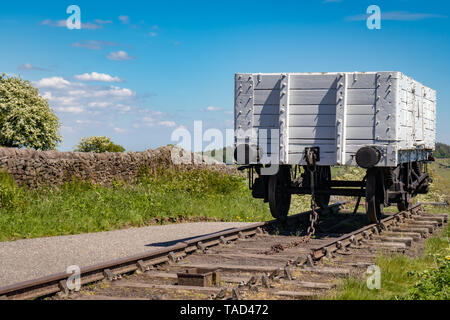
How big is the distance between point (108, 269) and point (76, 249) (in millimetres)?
3256

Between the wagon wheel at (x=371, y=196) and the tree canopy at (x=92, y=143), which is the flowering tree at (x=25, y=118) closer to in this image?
the tree canopy at (x=92, y=143)

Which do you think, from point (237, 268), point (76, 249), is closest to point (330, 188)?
point (237, 268)

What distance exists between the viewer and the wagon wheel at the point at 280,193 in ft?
39.6

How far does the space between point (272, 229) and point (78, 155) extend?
7828mm

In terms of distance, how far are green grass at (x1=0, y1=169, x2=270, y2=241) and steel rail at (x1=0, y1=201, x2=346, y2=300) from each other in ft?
13.3

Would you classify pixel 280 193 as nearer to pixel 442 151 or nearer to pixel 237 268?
pixel 237 268

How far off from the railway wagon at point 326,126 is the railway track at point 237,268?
1.09 meters

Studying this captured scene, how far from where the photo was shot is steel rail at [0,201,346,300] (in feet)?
19.7

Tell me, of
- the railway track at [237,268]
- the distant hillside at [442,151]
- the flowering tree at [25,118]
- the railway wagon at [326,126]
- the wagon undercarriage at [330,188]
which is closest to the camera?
the railway track at [237,268]

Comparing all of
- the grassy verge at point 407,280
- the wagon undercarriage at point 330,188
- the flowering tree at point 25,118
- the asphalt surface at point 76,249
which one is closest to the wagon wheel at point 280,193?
the wagon undercarriage at point 330,188

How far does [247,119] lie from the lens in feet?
38.0

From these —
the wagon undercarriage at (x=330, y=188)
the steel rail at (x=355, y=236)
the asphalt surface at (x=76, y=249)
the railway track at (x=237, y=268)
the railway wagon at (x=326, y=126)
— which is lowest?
the asphalt surface at (x=76, y=249)

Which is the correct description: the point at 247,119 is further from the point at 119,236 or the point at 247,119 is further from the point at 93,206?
the point at 93,206
